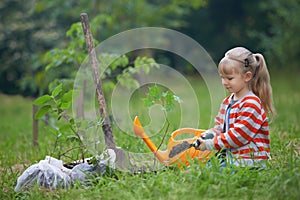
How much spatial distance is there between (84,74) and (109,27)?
3778mm

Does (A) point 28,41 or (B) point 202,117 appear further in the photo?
(A) point 28,41

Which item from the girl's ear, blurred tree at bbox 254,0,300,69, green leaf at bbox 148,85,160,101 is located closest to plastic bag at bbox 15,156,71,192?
green leaf at bbox 148,85,160,101

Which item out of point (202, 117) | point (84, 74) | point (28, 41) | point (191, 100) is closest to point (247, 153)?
point (84, 74)

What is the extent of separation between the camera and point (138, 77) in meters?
7.77

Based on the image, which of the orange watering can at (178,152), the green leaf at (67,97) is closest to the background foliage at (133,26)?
the green leaf at (67,97)

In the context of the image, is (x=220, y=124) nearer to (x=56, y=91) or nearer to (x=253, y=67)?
(x=253, y=67)

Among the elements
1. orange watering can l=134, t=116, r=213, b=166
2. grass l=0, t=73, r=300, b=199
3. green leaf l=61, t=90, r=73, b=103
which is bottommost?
grass l=0, t=73, r=300, b=199

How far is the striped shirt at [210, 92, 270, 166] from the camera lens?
3.12 meters

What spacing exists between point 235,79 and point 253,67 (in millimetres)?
153

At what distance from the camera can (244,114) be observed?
123 inches

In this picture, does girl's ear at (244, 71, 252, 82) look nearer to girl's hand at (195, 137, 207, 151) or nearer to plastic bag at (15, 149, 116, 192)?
girl's hand at (195, 137, 207, 151)

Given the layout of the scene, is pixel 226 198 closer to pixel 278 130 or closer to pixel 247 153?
pixel 247 153

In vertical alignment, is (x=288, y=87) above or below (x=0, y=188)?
above

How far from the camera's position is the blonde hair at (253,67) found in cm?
318
